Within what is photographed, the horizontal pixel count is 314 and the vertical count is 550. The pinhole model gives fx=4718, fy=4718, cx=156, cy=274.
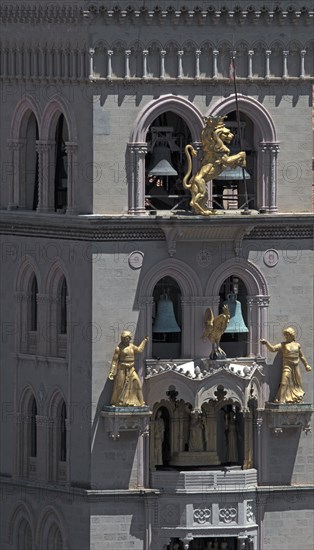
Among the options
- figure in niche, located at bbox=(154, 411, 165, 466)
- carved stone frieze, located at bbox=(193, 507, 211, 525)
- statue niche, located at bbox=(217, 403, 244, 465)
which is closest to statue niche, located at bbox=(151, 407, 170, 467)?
figure in niche, located at bbox=(154, 411, 165, 466)

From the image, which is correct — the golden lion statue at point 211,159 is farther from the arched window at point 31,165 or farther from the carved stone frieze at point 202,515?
the carved stone frieze at point 202,515

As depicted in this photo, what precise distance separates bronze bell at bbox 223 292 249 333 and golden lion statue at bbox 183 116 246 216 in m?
1.93

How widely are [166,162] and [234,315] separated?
10.7ft

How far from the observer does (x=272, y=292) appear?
91.4 m

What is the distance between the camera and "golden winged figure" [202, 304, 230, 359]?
90562 millimetres

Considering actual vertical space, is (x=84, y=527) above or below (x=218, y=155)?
below

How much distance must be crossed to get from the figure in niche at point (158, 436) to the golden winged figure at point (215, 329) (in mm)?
1643

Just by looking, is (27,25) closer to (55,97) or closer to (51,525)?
(55,97)

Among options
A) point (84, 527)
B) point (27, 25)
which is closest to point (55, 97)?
point (27, 25)

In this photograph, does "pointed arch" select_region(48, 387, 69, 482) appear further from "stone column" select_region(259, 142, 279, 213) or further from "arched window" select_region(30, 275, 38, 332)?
"stone column" select_region(259, 142, 279, 213)

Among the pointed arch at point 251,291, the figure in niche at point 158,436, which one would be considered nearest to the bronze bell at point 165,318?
the pointed arch at point 251,291

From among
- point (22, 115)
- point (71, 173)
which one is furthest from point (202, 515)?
point (22, 115)

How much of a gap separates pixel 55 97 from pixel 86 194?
2.17m

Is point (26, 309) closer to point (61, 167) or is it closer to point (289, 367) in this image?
point (61, 167)
